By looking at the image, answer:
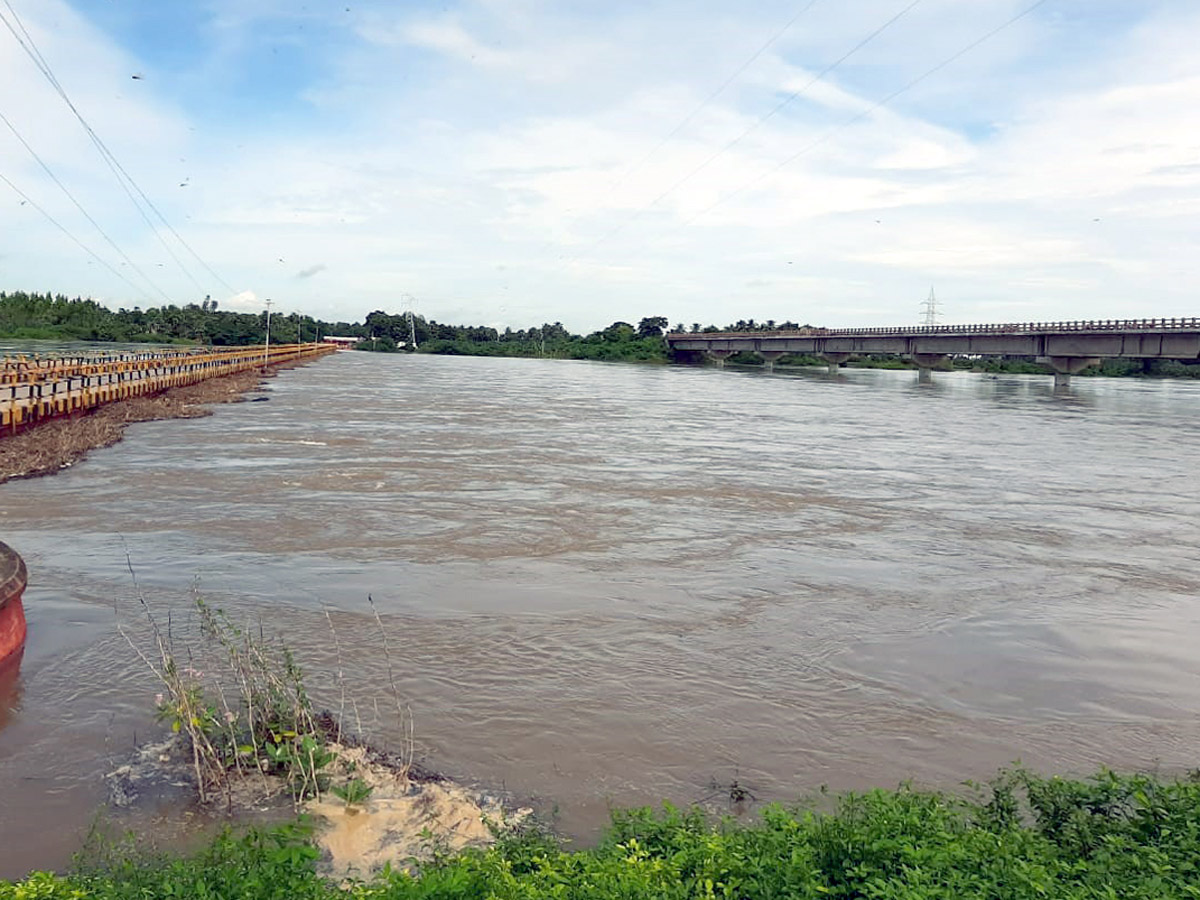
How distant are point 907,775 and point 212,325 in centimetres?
16550

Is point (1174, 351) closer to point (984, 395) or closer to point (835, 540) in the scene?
point (984, 395)

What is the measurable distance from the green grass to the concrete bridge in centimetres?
6188

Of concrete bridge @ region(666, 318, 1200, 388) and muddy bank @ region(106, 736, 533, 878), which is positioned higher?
concrete bridge @ region(666, 318, 1200, 388)

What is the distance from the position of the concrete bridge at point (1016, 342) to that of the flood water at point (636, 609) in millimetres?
38636

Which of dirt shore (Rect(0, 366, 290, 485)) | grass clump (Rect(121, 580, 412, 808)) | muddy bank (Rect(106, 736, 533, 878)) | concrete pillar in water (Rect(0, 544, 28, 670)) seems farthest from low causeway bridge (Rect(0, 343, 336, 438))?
muddy bank (Rect(106, 736, 533, 878))

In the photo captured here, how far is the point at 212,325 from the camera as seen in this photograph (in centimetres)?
15738

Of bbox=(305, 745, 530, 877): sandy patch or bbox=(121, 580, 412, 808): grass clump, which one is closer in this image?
bbox=(305, 745, 530, 877): sandy patch

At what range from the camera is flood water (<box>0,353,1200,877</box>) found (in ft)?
25.6

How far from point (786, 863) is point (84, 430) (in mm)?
27364

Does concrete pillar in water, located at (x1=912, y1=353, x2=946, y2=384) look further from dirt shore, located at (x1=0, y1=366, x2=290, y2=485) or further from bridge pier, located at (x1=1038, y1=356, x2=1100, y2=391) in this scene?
dirt shore, located at (x1=0, y1=366, x2=290, y2=485)

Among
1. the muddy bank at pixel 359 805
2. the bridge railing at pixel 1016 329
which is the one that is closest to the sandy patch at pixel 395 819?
the muddy bank at pixel 359 805

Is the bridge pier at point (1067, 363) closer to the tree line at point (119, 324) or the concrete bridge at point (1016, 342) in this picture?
the concrete bridge at point (1016, 342)

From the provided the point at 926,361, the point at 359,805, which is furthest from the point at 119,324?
the point at 359,805

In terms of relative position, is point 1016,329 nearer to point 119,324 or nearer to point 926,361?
point 926,361
